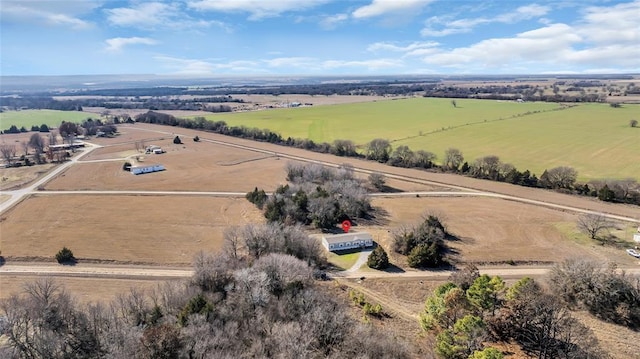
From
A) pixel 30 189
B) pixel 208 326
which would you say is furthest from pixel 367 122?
pixel 208 326

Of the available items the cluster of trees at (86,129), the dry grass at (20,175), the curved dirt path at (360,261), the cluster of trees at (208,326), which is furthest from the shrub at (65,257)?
the cluster of trees at (86,129)

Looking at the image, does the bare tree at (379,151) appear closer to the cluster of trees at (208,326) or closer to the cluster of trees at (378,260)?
the cluster of trees at (378,260)

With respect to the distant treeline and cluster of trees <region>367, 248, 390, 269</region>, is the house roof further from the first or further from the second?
the distant treeline

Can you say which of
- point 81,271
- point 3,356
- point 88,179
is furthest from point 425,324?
point 88,179

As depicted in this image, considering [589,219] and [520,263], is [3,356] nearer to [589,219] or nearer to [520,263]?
[520,263]

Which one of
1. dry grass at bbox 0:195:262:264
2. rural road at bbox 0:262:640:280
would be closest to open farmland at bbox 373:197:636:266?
rural road at bbox 0:262:640:280
